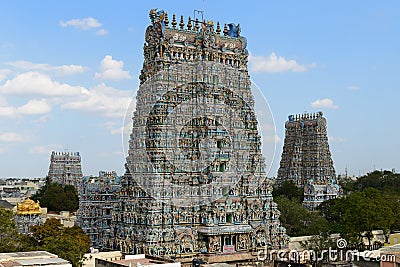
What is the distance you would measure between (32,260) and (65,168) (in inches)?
2323

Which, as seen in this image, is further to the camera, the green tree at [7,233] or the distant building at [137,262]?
the green tree at [7,233]

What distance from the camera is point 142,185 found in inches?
1511

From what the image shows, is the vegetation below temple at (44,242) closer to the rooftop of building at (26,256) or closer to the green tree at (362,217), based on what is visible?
the rooftop of building at (26,256)

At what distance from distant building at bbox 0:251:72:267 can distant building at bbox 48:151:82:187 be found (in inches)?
2183

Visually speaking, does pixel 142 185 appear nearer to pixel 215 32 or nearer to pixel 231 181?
pixel 231 181

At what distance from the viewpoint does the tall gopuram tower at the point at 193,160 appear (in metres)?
37.9

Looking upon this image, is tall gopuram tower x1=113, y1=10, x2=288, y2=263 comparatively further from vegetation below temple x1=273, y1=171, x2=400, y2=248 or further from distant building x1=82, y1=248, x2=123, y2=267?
vegetation below temple x1=273, y1=171, x2=400, y2=248

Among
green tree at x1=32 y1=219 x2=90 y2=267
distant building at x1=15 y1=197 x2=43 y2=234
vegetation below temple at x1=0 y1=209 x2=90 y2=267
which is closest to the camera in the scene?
green tree at x1=32 y1=219 x2=90 y2=267

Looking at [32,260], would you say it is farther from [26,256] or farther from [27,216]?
[27,216]

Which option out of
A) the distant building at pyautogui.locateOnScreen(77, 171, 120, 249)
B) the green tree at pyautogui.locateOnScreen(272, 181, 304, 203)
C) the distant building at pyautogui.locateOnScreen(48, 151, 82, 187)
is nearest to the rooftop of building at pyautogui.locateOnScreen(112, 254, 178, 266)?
the distant building at pyautogui.locateOnScreen(77, 171, 120, 249)

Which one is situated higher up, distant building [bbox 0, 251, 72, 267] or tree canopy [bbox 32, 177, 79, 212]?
tree canopy [bbox 32, 177, 79, 212]

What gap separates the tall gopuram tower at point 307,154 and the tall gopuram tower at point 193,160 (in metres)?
26.4

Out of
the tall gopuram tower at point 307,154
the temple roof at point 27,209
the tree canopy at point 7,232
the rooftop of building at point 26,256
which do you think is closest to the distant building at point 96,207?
the temple roof at point 27,209

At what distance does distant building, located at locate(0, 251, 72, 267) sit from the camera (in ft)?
85.8
